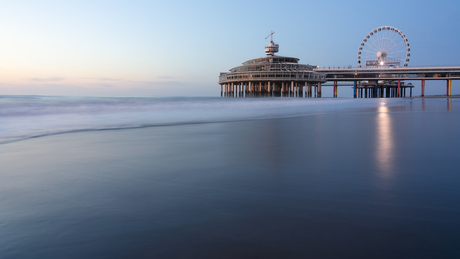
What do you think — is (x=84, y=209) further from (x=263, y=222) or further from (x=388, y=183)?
(x=388, y=183)

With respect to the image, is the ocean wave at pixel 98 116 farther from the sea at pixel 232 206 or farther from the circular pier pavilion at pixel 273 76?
the circular pier pavilion at pixel 273 76

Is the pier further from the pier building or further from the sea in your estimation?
the sea

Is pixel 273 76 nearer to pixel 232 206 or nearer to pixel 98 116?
pixel 98 116

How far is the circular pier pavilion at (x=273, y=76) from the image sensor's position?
91.3 meters

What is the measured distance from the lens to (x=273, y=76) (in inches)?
3610

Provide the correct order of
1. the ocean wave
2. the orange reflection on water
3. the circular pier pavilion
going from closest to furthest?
the orange reflection on water → the ocean wave → the circular pier pavilion

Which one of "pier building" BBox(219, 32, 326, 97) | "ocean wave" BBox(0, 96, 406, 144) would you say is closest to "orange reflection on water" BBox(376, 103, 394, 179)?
"ocean wave" BBox(0, 96, 406, 144)

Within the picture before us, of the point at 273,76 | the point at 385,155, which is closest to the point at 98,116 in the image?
the point at 385,155

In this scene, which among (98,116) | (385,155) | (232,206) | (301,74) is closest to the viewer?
Result: (232,206)

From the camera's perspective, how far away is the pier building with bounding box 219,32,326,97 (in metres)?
91.3

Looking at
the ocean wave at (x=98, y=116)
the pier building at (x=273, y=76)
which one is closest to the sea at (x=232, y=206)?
the ocean wave at (x=98, y=116)

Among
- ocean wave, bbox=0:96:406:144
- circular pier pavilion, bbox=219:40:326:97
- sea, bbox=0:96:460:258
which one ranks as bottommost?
sea, bbox=0:96:460:258

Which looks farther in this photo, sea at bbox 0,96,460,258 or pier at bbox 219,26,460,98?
pier at bbox 219,26,460,98

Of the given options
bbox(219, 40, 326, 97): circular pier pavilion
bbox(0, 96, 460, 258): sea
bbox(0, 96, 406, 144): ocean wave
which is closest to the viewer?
bbox(0, 96, 460, 258): sea
